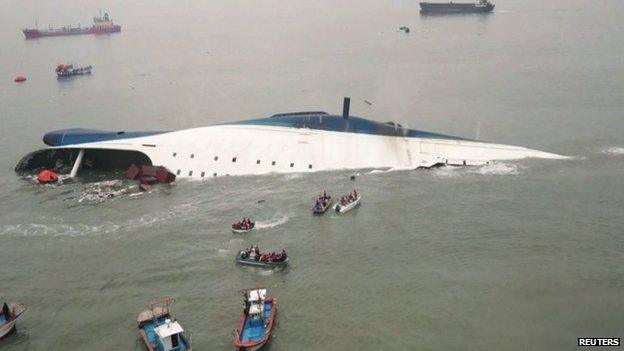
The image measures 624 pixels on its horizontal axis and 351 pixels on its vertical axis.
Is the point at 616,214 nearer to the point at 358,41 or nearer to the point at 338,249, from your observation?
the point at 338,249

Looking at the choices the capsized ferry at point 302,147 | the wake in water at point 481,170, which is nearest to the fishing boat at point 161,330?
the capsized ferry at point 302,147

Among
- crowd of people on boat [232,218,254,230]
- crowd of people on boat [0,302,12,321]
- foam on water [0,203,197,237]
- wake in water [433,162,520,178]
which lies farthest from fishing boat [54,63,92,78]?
crowd of people on boat [0,302,12,321]

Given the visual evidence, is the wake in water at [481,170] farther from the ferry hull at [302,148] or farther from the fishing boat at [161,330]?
the fishing boat at [161,330]

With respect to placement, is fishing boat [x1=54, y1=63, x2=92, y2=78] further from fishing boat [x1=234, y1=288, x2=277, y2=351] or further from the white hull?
fishing boat [x1=234, y1=288, x2=277, y2=351]

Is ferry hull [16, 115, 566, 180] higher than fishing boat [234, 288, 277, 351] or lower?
higher

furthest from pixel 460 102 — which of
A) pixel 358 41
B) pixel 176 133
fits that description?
pixel 358 41

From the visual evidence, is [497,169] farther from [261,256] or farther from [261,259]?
[261,259]
